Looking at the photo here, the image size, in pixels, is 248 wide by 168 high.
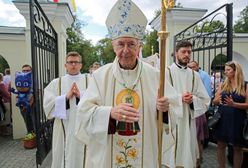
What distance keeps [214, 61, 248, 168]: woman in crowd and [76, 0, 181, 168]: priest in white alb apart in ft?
7.35

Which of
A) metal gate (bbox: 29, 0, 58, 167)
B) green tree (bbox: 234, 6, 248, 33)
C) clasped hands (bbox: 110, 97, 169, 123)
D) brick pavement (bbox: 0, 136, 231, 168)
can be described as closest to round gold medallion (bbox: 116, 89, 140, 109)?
clasped hands (bbox: 110, 97, 169, 123)

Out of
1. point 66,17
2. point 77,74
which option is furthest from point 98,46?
point 77,74

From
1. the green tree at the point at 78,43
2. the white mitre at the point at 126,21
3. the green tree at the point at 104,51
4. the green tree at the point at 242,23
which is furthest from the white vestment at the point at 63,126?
the green tree at the point at 242,23

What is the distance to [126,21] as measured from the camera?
98.3 inches

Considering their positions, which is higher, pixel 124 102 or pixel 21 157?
pixel 124 102

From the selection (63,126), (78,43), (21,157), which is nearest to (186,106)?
(63,126)

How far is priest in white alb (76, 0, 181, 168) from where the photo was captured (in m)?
2.40

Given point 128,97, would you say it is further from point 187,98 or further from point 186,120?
point 186,120

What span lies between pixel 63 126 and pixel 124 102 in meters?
2.09

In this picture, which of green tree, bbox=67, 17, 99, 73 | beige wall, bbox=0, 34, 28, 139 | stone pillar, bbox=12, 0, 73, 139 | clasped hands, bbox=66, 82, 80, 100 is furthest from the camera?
green tree, bbox=67, 17, 99, 73

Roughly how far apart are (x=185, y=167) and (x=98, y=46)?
52.2 metres

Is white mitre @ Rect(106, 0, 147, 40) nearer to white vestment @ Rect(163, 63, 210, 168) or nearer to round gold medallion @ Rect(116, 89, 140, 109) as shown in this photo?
round gold medallion @ Rect(116, 89, 140, 109)

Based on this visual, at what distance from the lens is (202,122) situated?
5430 mm

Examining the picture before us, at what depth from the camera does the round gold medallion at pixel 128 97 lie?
97.6 inches
